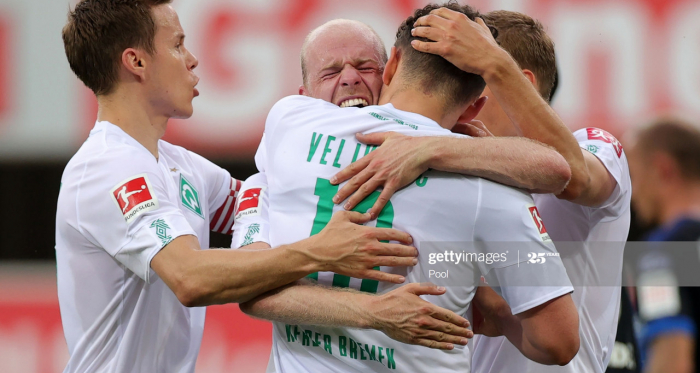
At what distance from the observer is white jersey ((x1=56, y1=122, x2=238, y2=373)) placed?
2.04 metres

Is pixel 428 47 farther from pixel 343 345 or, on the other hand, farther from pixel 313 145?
pixel 343 345

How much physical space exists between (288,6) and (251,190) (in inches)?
88.2

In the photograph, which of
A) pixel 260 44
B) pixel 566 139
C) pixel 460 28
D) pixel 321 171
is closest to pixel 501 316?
pixel 566 139

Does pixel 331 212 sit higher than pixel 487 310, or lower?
higher

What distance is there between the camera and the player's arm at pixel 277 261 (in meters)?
Result: 1.76

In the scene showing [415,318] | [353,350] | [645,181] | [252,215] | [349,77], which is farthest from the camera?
[645,181]

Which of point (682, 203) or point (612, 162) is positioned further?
point (682, 203)

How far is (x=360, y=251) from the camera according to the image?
1.75 m

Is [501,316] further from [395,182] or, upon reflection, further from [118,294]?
[118,294]

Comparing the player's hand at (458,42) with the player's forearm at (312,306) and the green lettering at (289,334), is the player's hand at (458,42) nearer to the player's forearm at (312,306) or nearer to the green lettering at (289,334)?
the player's forearm at (312,306)

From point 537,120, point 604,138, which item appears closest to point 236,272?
point 537,120

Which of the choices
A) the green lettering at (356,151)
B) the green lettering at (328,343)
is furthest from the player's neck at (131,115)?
the green lettering at (328,343)

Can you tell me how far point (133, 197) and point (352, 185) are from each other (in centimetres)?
71

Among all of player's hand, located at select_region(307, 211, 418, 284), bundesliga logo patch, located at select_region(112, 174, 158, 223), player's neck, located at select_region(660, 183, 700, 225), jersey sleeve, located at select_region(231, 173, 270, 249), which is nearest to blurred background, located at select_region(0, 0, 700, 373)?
player's neck, located at select_region(660, 183, 700, 225)
